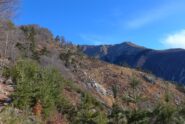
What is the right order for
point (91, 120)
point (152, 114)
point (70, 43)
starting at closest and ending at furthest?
point (91, 120) < point (152, 114) < point (70, 43)

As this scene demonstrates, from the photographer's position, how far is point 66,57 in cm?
11512

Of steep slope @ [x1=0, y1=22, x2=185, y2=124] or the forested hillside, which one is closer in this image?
the forested hillside

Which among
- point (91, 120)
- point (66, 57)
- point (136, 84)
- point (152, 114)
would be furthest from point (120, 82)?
point (91, 120)

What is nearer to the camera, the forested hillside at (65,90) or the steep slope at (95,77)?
the forested hillside at (65,90)

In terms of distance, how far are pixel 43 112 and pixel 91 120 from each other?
4.33 meters

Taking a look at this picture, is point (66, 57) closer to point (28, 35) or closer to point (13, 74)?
point (28, 35)

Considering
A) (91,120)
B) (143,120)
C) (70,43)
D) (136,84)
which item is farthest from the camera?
(70,43)

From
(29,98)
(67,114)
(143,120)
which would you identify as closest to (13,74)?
(67,114)

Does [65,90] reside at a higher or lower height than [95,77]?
lower

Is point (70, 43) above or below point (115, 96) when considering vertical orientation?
above

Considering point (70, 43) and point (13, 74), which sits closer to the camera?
point (13, 74)

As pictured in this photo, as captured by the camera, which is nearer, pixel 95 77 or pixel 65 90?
pixel 65 90

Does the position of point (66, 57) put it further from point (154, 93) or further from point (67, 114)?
point (67, 114)

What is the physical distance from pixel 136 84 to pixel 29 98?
98.7 metres
